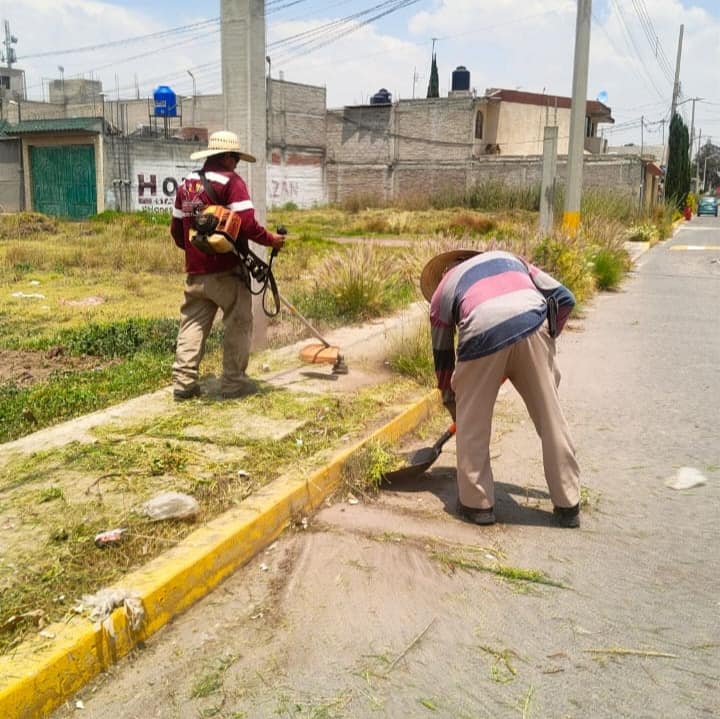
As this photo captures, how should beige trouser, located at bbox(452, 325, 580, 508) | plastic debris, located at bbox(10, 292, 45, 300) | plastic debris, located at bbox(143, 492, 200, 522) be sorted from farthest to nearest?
1. plastic debris, located at bbox(10, 292, 45, 300)
2. beige trouser, located at bbox(452, 325, 580, 508)
3. plastic debris, located at bbox(143, 492, 200, 522)

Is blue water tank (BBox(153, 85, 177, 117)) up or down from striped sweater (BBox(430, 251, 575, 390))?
up

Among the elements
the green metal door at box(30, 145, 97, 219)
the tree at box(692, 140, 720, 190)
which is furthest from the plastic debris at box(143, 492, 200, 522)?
the tree at box(692, 140, 720, 190)

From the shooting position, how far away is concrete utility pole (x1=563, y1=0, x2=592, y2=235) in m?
15.8

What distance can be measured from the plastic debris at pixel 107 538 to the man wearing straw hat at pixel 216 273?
2433 millimetres

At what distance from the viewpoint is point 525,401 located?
4363 millimetres

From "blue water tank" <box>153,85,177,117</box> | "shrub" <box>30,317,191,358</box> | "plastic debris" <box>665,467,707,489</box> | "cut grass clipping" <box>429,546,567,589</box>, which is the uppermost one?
"blue water tank" <box>153,85,177,117</box>

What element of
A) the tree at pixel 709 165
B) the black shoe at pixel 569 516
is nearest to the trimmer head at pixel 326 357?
the black shoe at pixel 569 516

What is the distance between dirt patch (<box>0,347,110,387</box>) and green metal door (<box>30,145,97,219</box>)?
25.7 meters

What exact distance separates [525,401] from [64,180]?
31.7m

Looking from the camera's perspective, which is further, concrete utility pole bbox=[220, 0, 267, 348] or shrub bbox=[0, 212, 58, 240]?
shrub bbox=[0, 212, 58, 240]

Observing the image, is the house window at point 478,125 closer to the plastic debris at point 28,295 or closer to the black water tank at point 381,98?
the black water tank at point 381,98

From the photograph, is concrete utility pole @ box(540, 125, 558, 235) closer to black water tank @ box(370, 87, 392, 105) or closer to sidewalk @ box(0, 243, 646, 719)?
sidewalk @ box(0, 243, 646, 719)

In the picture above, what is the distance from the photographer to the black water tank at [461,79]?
59.8 metres

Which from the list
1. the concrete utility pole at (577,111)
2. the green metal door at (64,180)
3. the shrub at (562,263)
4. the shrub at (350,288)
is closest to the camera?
the shrub at (350,288)
